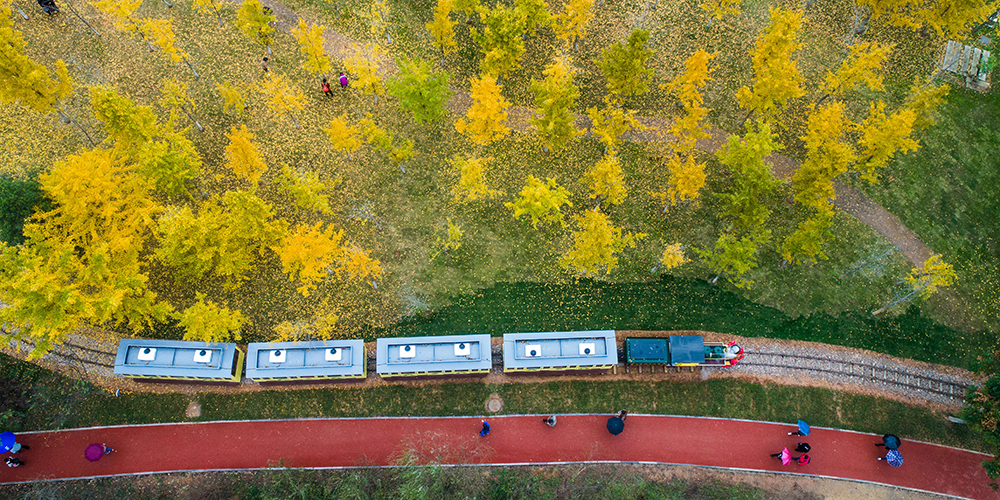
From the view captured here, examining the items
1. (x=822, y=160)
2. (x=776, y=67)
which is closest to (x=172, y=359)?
(x=776, y=67)

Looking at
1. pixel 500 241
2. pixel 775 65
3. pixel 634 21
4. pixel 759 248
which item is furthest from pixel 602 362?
pixel 634 21

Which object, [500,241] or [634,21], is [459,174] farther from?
[634,21]

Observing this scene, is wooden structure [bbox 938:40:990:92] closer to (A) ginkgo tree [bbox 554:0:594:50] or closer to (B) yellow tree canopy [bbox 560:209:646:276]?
(A) ginkgo tree [bbox 554:0:594:50]

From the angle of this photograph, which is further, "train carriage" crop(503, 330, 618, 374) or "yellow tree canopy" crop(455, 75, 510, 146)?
"yellow tree canopy" crop(455, 75, 510, 146)

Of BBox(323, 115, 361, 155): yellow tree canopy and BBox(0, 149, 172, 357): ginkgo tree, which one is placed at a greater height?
BBox(323, 115, 361, 155): yellow tree canopy

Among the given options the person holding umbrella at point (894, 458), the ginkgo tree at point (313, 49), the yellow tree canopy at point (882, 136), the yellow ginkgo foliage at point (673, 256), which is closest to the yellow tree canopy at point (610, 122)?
the yellow ginkgo foliage at point (673, 256)

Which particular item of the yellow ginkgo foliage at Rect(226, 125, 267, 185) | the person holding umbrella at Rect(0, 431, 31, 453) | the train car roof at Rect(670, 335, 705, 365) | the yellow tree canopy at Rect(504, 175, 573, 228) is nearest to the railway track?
the train car roof at Rect(670, 335, 705, 365)

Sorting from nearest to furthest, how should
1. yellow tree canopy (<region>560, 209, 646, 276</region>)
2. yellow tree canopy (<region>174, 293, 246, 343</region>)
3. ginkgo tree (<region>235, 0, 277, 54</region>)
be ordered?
1. yellow tree canopy (<region>174, 293, 246, 343</region>)
2. yellow tree canopy (<region>560, 209, 646, 276</region>)
3. ginkgo tree (<region>235, 0, 277, 54</region>)
